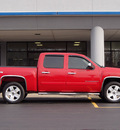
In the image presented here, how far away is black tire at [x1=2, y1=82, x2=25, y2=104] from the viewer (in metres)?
10.4

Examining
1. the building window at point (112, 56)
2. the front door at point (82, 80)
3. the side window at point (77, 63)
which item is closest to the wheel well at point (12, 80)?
the front door at point (82, 80)

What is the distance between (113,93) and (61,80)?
6.63 feet

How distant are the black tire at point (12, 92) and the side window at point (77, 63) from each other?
2.08 metres

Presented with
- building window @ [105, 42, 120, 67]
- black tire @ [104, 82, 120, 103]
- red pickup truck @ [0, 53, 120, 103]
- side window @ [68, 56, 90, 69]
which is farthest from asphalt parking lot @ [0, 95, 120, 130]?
building window @ [105, 42, 120, 67]

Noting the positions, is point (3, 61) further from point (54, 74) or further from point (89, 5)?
point (54, 74)

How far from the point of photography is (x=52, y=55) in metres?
10.8

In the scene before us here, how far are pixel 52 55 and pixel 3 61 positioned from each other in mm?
11638

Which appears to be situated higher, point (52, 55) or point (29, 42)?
point (29, 42)

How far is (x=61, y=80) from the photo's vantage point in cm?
1036

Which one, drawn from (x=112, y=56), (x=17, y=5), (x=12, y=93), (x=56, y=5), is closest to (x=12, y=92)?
(x=12, y=93)

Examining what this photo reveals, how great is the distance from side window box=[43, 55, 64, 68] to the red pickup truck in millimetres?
44

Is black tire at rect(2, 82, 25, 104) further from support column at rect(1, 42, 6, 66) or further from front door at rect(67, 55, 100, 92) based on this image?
support column at rect(1, 42, 6, 66)

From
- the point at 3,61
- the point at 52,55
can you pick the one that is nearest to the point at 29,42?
the point at 3,61

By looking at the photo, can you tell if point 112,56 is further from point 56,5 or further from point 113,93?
point 113,93
